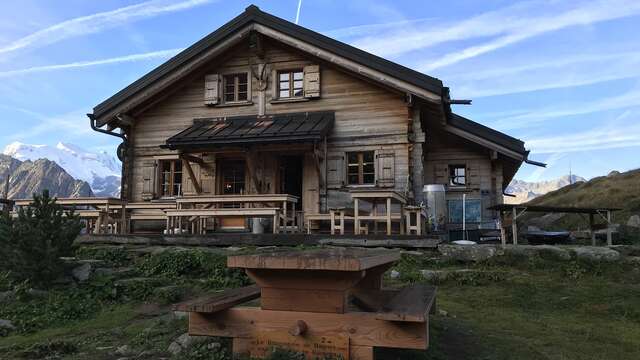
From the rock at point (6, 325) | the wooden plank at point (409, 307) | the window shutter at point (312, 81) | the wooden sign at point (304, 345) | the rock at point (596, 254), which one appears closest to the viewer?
the wooden plank at point (409, 307)

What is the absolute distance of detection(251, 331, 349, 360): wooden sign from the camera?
399 centimetres

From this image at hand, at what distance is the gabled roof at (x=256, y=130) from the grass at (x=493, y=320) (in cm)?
476

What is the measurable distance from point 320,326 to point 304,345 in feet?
0.65

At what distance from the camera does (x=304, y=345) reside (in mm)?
4094

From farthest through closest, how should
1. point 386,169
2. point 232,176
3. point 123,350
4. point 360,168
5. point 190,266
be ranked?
point 232,176, point 360,168, point 386,169, point 190,266, point 123,350

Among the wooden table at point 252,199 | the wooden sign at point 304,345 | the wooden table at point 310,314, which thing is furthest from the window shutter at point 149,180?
the wooden sign at point 304,345

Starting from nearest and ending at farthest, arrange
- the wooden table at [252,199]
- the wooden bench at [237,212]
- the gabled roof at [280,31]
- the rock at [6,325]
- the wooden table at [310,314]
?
1. the wooden table at [310,314]
2. the rock at [6,325]
3. the wooden bench at [237,212]
4. the wooden table at [252,199]
5. the gabled roof at [280,31]

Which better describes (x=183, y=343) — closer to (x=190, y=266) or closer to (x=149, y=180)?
(x=190, y=266)

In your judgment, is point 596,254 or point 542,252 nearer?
point 596,254

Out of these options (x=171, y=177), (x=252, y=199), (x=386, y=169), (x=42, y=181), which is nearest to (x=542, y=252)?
(x=386, y=169)

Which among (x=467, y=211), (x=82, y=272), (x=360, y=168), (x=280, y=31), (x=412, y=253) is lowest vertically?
(x=82, y=272)

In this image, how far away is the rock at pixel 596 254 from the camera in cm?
953

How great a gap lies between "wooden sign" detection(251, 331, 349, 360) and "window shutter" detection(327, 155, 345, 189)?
37.1 ft

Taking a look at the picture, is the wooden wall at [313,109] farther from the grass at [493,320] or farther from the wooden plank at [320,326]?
the wooden plank at [320,326]
